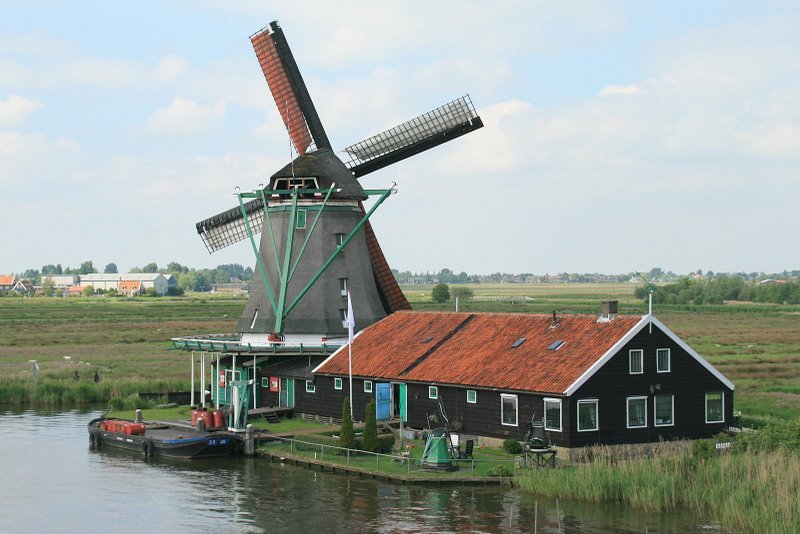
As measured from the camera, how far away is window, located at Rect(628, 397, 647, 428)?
43.7 meters

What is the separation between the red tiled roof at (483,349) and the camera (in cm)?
4394

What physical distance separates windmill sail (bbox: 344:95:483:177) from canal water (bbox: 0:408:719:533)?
21952 mm

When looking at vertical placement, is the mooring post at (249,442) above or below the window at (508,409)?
below

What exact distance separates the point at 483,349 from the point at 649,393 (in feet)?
24.3

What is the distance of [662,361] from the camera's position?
147 ft

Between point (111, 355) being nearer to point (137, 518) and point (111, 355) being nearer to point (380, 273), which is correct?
point (380, 273)

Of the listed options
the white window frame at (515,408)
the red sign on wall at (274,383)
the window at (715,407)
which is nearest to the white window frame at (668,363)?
the window at (715,407)

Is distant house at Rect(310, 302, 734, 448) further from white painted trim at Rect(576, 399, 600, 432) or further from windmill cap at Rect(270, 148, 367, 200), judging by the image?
windmill cap at Rect(270, 148, 367, 200)

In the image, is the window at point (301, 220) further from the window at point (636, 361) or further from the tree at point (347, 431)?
the window at point (636, 361)

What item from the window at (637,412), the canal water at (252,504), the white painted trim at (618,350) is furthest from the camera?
the window at (637,412)

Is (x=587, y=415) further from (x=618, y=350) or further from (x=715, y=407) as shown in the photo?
(x=715, y=407)

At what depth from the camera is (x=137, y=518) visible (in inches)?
1430

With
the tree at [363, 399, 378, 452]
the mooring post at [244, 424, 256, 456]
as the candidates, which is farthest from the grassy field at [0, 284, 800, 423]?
the mooring post at [244, 424, 256, 456]

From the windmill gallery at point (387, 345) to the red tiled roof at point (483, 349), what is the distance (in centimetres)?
8
